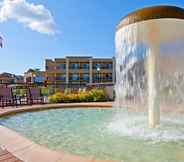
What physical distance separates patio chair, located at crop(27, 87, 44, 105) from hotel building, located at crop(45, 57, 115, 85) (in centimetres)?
4212

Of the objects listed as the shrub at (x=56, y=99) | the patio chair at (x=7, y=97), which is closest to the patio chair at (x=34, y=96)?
the shrub at (x=56, y=99)

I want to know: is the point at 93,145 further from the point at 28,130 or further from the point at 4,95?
the point at 4,95

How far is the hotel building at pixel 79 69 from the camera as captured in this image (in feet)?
177

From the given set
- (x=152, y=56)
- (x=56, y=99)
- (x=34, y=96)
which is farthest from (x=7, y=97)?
(x=152, y=56)

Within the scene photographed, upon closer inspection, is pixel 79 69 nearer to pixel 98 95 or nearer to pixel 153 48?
pixel 98 95

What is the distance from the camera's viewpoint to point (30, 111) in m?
9.19

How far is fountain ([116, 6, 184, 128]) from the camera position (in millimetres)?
4981

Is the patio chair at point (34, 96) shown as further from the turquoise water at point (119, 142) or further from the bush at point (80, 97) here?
the turquoise water at point (119, 142)

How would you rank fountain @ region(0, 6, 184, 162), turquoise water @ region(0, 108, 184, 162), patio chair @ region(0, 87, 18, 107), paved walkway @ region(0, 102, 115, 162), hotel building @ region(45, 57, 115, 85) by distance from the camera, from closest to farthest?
paved walkway @ region(0, 102, 115, 162), turquoise water @ region(0, 108, 184, 162), fountain @ region(0, 6, 184, 162), patio chair @ region(0, 87, 18, 107), hotel building @ region(45, 57, 115, 85)

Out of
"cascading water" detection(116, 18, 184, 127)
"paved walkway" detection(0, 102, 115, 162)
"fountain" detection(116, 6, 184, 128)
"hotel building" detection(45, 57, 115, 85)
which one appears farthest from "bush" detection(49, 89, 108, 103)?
"hotel building" detection(45, 57, 115, 85)

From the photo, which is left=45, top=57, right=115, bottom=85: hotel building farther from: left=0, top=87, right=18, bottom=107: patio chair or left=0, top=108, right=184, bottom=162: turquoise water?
left=0, top=108, right=184, bottom=162: turquoise water

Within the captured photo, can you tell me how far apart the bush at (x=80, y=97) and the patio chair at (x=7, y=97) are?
2174mm

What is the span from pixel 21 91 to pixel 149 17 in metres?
8.80

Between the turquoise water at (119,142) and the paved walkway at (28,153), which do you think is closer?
the paved walkway at (28,153)
